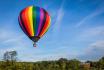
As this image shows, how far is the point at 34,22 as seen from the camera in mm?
45406

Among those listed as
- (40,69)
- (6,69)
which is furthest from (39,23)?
(40,69)

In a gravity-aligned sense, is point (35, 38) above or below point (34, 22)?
below

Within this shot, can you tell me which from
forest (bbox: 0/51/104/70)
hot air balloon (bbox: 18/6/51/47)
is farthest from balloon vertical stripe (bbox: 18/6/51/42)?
forest (bbox: 0/51/104/70)

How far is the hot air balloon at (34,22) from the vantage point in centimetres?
4516

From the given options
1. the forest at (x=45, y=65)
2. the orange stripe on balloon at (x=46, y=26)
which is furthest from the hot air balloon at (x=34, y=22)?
the forest at (x=45, y=65)

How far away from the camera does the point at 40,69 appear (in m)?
115

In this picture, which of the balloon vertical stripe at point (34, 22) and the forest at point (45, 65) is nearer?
the balloon vertical stripe at point (34, 22)

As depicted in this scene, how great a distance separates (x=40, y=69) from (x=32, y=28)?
233ft

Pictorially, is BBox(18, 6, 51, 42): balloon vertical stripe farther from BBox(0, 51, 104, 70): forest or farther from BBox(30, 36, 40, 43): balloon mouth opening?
BBox(0, 51, 104, 70): forest

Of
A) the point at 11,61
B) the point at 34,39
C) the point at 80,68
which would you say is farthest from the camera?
the point at 80,68

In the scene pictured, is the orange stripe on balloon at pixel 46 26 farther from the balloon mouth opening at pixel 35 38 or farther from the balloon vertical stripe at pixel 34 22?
the balloon mouth opening at pixel 35 38

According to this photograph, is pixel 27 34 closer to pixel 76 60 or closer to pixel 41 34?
pixel 41 34

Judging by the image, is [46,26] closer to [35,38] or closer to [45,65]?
[35,38]

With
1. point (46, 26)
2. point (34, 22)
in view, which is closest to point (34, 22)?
point (34, 22)
